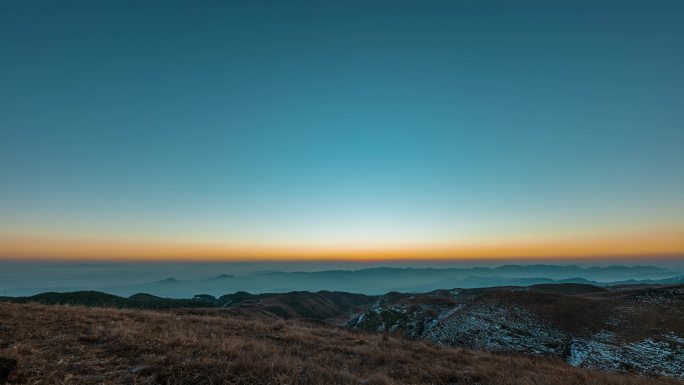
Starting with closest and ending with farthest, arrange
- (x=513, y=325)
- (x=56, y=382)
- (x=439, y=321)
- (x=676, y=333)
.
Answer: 1. (x=56, y=382)
2. (x=676, y=333)
3. (x=513, y=325)
4. (x=439, y=321)

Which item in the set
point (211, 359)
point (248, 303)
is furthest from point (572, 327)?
point (248, 303)

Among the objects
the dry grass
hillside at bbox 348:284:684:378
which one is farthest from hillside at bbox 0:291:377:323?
the dry grass

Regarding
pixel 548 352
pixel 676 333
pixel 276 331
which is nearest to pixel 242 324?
pixel 276 331

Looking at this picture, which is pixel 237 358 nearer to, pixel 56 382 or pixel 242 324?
pixel 56 382

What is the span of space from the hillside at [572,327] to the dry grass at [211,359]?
12.5 metres

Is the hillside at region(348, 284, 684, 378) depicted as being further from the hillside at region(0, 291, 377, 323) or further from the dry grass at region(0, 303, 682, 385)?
the hillside at region(0, 291, 377, 323)

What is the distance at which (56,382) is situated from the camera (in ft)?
23.9

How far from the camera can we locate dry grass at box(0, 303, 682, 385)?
8.36 metres

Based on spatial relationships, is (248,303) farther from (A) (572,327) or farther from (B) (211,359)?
(B) (211,359)

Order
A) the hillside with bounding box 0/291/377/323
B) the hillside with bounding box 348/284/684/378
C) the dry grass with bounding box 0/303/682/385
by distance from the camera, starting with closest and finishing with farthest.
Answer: the dry grass with bounding box 0/303/682/385 → the hillside with bounding box 348/284/684/378 → the hillside with bounding box 0/291/377/323

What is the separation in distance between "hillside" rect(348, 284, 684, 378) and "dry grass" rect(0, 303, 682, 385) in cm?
1253

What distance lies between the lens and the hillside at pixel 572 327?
21781 millimetres

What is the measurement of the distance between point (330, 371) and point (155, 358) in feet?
16.4

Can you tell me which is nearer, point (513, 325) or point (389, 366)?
point (389, 366)
